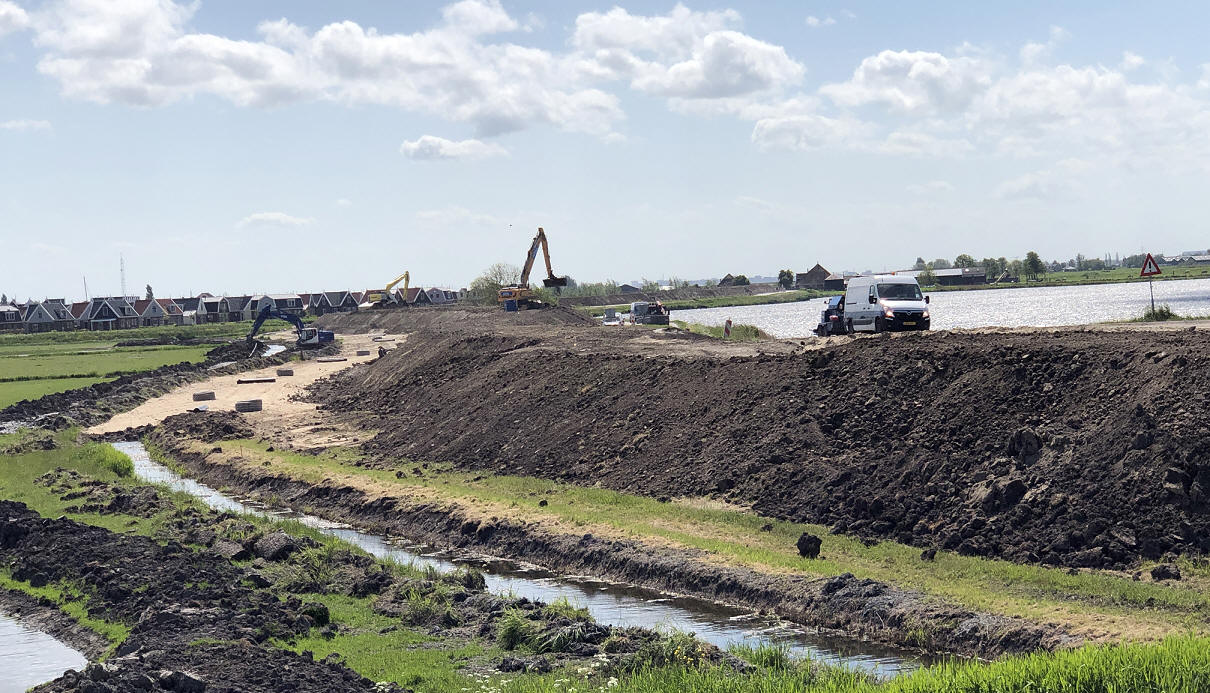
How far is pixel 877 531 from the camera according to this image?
23094 mm

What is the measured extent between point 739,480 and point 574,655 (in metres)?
12.0

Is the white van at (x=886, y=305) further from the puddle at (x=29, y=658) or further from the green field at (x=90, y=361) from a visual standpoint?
the green field at (x=90, y=361)

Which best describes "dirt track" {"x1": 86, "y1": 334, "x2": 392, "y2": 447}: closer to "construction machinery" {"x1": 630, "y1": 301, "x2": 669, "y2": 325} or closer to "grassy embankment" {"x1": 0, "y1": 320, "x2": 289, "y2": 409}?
"grassy embankment" {"x1": 0, "y1": 320, "x2": 289, "y2": 409}

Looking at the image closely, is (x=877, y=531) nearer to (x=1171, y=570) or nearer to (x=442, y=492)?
(x=1171, y=570)

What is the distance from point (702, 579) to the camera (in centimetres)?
2177

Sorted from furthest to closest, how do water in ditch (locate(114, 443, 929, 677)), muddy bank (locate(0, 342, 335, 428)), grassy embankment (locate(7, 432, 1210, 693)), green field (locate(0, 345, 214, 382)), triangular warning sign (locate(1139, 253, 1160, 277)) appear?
1. green field (locate(0, 345, 214, 382))
2. muddy bank (locate(0, 342, 335, 428))
3. triangular warning sign (locate(1139, 253, 1160, 277))
4. water in ditch (locate(114, 443, 929, 677))
5. grassy embankment (locate(7, 432, 1210, 693))

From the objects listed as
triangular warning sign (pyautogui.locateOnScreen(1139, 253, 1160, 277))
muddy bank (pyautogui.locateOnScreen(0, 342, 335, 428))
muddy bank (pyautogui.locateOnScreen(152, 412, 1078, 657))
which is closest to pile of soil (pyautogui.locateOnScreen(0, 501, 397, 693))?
muddy bank (pyautogui.locateOnScreen(152, 412, 1078, 657))

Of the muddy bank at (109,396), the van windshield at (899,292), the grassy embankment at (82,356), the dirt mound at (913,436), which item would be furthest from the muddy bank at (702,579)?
the grassy embankment at (82,356)

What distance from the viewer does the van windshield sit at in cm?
4266

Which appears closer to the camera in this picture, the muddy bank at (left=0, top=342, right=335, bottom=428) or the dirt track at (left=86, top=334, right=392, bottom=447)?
the dirt track at (left=86, top=334, right=392, bottom=447)

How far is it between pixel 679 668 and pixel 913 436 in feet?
43.3

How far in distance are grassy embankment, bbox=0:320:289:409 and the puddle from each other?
50.1 m

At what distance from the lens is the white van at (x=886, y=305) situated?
136 feet

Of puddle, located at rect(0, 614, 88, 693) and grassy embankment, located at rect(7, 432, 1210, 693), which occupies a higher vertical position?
grassy embankment, located at rect(7, 432, 1210, 693)
